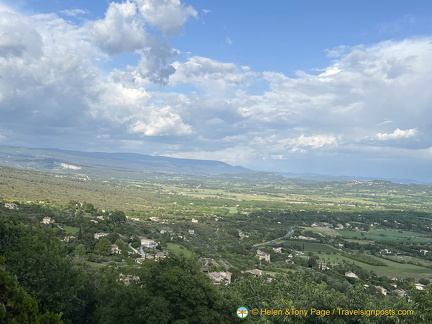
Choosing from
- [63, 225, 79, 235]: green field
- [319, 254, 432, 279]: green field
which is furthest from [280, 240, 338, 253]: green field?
[63, 225, 79, 235]: green field

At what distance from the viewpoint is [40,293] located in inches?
752

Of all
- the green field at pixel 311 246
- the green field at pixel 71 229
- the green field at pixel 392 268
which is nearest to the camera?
the green field at pixel 71 229

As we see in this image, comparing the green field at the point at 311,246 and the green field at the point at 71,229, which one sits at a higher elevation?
the green field at the point at 71,229

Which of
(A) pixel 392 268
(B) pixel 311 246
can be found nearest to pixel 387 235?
(B) pixel 311 246

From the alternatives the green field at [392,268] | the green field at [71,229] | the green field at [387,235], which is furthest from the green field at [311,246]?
the green field at [71,229]

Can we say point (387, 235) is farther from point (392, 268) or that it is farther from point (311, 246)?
point (392, 268)

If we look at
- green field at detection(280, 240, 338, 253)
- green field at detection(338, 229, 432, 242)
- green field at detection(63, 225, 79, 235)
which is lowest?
green field at detection(280, 240, 338, 253)

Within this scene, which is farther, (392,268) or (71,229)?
(392,268)

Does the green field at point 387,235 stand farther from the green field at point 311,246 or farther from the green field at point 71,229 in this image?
the green field at point 71,229

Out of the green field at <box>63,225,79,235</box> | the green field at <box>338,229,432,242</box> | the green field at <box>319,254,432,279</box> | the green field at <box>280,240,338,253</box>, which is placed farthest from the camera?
the green field at <box>338,229,432,242</box>

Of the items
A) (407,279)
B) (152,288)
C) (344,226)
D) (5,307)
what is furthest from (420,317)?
(344,226)

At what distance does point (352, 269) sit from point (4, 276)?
63.3 m

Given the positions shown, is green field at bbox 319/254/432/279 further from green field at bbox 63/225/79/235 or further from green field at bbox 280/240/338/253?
green field at bbox 63/225/79/235

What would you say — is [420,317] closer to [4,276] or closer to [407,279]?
[4,276]
